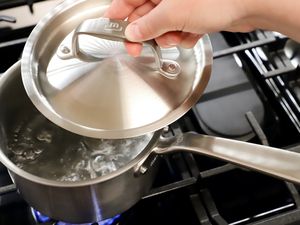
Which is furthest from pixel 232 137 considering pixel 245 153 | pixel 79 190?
pixel 79 190

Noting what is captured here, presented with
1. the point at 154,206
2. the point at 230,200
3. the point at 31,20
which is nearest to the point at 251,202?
the point at 230,200

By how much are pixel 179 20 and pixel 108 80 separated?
0.35ft

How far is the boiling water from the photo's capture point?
0.61m

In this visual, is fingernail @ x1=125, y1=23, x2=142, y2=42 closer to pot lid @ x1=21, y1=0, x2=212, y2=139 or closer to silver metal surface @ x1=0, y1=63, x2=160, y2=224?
pot lid @ x1=21, y1=0, x2=212, y2=139

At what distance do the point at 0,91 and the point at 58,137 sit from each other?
111 mm

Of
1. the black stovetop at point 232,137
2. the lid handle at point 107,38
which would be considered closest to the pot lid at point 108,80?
the lid handle at point 107,38

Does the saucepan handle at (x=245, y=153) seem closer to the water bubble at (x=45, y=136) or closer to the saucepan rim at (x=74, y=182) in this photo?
the saucepan rim at (x=74, y=182)

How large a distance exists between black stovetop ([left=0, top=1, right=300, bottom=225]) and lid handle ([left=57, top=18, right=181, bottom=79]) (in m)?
0.12

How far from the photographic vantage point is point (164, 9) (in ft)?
1.66

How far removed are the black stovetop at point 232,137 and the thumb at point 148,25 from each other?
0.18m

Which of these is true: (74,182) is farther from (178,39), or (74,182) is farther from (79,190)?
(178,39)

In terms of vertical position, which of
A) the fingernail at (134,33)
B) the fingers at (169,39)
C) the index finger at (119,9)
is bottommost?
the fingers at (169,39)

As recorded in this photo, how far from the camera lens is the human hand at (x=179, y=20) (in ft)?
1.66

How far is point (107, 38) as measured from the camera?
513 millimetres
